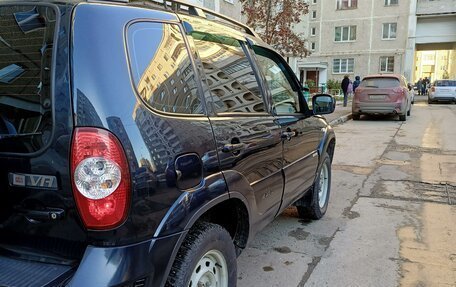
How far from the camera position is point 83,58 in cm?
180

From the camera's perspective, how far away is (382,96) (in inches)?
598

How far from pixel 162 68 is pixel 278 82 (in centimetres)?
180

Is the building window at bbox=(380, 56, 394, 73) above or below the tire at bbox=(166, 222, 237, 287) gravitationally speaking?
above

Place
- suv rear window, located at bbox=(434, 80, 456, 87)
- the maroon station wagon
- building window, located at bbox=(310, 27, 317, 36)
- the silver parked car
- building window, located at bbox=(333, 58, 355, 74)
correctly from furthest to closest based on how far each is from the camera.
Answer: building window, located at bbox=(310, 27, 317, 36)
building window, located at bbox=(333, 58, 355, 74)
suv rear window, located at bbox=(434, 80, 456, 87)
the silver parked car
the maroon station wagon

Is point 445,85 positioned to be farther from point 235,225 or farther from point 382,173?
point 235,225

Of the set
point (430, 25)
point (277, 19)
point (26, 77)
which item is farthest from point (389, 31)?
point (26, 77)

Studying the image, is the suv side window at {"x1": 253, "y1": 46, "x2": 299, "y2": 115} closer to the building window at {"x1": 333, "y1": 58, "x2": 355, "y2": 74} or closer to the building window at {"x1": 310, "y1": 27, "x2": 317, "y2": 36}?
the building window at {"x1": 333, "y1": 58, "x2": 355, "y2": 74}

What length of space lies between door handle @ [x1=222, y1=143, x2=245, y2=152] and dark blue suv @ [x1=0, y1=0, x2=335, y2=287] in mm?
11

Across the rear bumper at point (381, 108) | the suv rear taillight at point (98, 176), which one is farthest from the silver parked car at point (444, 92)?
the suv rear taillight at point (98, 176)

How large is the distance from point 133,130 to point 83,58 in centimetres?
37

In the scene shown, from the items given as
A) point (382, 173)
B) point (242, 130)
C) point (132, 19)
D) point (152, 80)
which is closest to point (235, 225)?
point (242, 130)

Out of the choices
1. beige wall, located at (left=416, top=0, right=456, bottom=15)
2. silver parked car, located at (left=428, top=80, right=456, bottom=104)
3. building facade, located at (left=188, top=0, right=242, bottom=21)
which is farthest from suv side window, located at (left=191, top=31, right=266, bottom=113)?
beige wall, located at (left=416, top=0, right=456, bottom=15)

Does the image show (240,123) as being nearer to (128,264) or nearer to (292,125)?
(292,125)

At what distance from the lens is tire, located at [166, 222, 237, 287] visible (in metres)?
2.07
